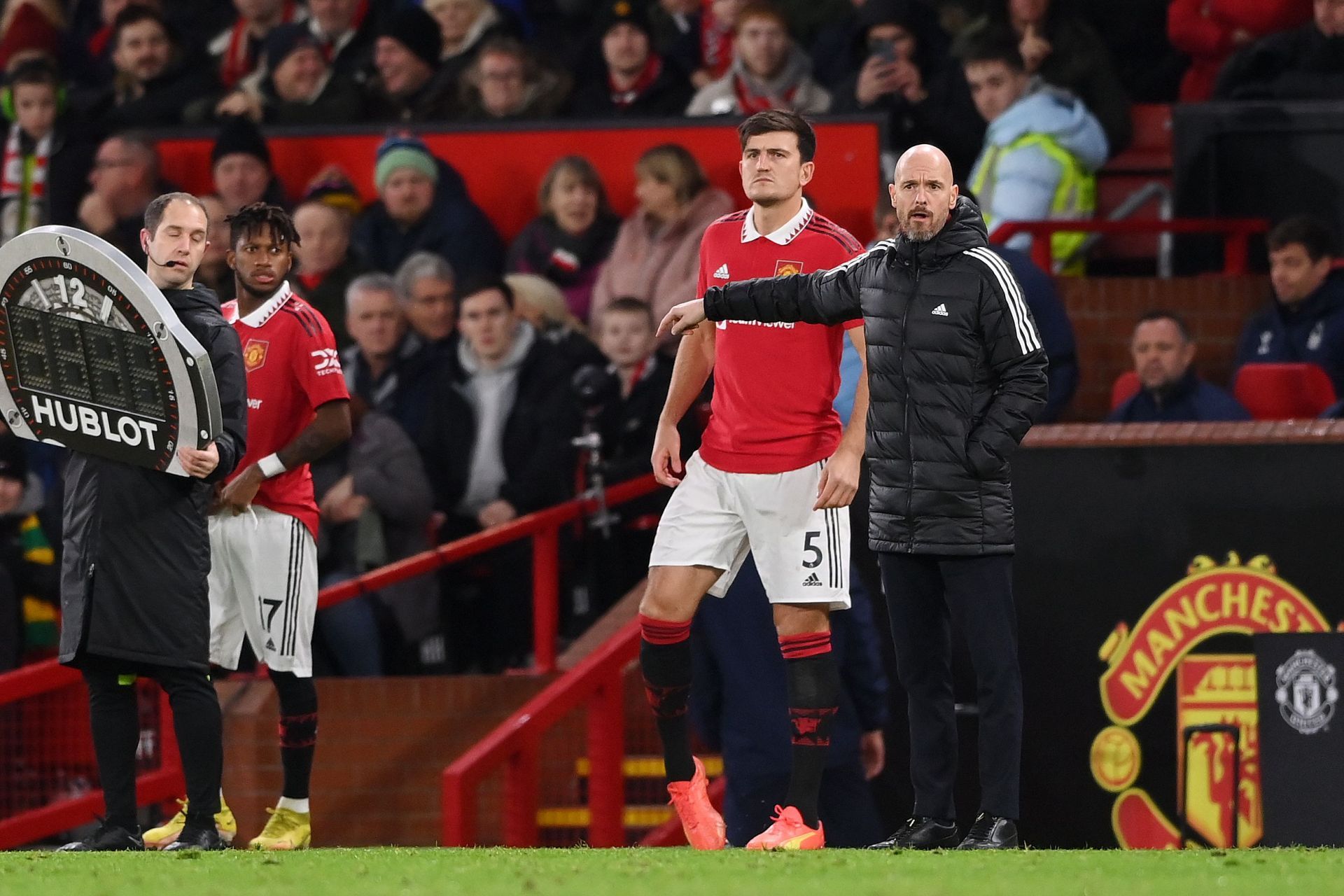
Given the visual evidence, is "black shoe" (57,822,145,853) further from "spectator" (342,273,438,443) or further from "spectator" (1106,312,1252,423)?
"spectator" (1106,312,1252,423)

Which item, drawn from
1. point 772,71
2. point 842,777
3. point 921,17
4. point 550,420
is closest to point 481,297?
point 550,420

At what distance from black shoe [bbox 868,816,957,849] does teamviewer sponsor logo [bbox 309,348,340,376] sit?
2311mm

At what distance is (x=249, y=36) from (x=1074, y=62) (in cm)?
536

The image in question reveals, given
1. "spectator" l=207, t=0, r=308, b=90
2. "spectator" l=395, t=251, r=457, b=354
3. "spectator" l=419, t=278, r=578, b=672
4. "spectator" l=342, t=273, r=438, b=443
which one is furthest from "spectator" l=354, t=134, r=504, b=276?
"spectator" l=207, t=0, r=308, b=90

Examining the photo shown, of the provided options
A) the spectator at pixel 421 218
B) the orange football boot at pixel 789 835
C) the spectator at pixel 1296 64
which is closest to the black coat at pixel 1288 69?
the spectator at pixel 1296 64

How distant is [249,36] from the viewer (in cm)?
1399

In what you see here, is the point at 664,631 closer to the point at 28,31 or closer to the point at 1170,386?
the point at 1170,386

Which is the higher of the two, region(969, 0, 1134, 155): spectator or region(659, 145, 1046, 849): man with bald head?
region(969, 0, 1134, 155): spectator

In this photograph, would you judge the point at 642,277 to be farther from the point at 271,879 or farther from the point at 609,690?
the point at 271,879

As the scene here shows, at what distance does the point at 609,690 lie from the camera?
851 centimetres

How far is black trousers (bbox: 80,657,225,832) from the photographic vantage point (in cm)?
670

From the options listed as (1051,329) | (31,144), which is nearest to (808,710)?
(1051,329)

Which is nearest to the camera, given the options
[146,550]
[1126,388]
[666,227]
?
[146,550]

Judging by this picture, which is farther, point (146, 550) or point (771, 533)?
point (771, 533)
